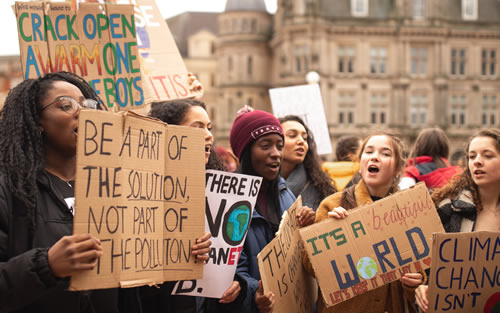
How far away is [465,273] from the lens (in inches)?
151

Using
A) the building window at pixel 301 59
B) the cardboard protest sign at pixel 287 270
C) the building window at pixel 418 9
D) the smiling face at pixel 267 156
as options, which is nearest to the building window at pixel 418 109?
the building window at pixel 418 9

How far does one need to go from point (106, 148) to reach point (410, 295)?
92.6 inches

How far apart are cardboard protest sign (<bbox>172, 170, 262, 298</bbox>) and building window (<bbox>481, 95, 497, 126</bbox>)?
133 ft

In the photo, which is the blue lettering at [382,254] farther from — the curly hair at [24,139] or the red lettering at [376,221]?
the curly hair at [24,139]

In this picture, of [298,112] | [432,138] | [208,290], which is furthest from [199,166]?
[298,112]

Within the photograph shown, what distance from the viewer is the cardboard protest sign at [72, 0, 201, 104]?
20.4 feet

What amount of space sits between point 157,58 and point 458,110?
124 feet

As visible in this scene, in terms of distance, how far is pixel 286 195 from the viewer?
15.5ft

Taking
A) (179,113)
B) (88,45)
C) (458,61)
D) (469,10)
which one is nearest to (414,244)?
(179,113)

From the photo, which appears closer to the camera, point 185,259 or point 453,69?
point 185,259

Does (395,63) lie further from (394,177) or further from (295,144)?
(394,177)

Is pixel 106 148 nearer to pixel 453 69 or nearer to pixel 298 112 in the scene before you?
pixel 298 112

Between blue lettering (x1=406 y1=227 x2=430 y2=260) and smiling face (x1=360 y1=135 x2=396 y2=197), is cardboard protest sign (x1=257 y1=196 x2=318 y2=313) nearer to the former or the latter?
smiling face (x1=360 y1=135 x2=396 y2=197)

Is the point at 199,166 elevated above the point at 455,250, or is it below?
above
